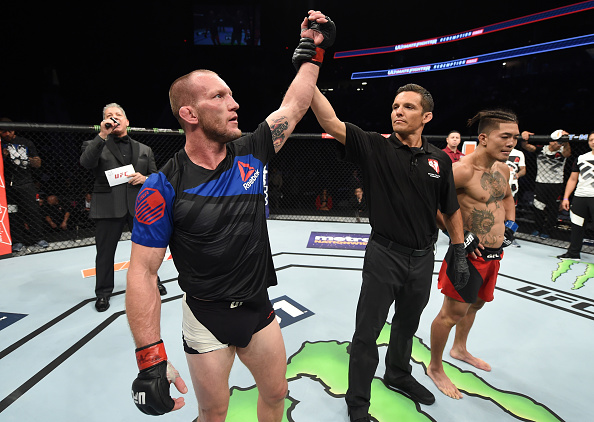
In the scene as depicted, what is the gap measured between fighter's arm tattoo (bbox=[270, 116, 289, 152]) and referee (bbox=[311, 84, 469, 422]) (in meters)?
0.30

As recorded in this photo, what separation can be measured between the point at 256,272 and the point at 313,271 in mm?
2797

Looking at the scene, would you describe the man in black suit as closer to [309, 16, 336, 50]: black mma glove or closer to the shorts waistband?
[309, 16, 336, 50]: black mma glove

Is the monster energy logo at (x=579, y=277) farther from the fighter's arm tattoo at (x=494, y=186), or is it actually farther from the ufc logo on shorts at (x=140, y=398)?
the ufc logo on shorts at (x=140, y=398)

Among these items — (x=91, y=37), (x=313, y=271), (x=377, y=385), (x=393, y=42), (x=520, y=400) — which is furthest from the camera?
(x=393, y=42)

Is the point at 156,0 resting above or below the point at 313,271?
above

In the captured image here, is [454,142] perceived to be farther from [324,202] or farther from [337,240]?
[324,202]

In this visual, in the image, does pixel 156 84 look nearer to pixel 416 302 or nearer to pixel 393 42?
pixel 393 42

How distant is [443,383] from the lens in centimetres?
210

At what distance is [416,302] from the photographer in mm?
1855

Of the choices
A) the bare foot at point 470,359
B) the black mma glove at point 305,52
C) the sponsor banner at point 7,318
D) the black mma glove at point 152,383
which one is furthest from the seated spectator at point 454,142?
the sponsor banner at point 7,318

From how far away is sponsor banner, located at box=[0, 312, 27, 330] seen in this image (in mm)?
2801

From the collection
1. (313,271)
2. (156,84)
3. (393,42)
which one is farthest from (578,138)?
(156,84)

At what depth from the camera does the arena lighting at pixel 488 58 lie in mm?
9297

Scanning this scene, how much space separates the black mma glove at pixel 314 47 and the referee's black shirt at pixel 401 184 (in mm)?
444
